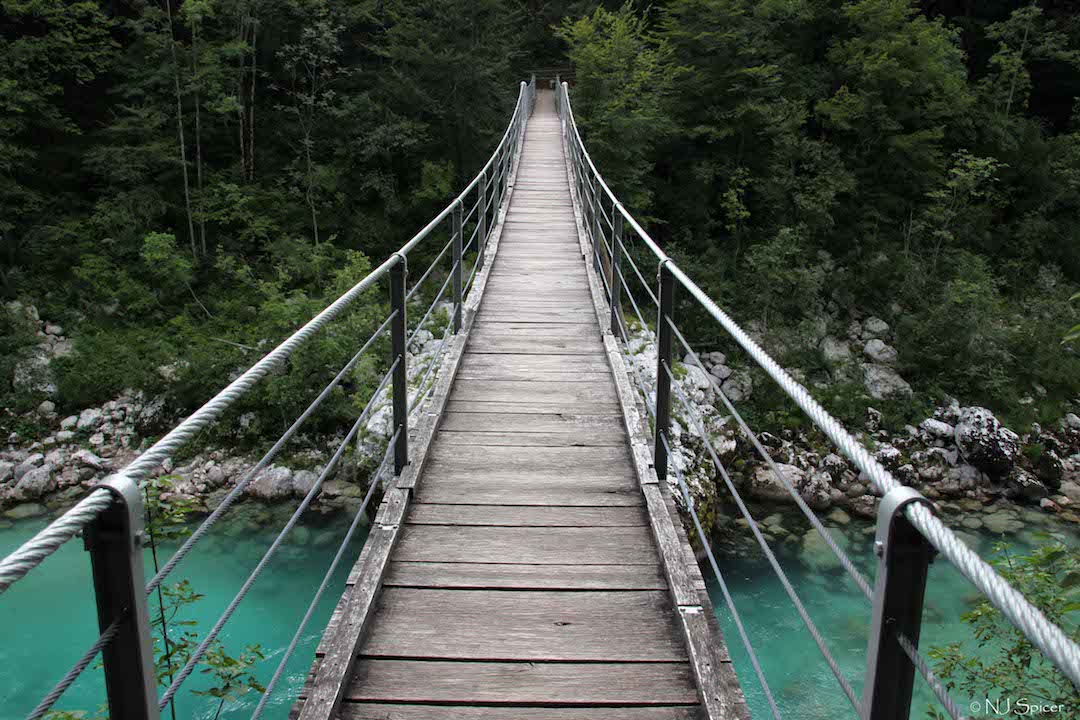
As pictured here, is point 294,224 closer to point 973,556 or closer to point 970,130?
point 970,130

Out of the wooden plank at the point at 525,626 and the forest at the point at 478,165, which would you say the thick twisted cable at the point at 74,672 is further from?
the forest at the point at 478,165

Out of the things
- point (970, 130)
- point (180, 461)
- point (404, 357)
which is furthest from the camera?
point (970, 130)

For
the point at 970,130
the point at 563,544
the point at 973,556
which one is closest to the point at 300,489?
the point at 563,544

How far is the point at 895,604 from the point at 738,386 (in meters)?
13.3

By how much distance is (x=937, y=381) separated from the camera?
14.4 meters

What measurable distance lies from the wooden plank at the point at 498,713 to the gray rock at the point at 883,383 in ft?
44.1

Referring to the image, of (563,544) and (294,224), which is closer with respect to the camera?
(563,544)

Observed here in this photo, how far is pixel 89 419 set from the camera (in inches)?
512

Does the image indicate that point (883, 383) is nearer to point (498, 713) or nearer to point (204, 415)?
point (498, 713)

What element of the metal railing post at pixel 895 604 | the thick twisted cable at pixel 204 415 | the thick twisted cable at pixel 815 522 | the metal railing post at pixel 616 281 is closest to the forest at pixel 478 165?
the metal railing post at pixel 616 281

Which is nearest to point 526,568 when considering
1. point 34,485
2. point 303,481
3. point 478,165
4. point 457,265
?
point 457,265

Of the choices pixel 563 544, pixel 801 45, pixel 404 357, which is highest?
pixel 801 45

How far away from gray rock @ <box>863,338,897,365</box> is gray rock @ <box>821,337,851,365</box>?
0.38 m

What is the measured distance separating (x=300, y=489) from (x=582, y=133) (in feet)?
33.4
